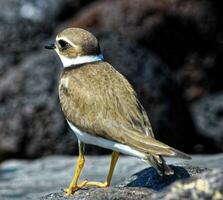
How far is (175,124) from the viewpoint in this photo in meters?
17.1

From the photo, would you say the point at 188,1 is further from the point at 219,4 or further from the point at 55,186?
the point at 55,186

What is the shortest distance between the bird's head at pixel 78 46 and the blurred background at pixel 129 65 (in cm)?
572

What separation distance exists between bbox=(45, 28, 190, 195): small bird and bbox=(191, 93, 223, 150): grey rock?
25.1 feet

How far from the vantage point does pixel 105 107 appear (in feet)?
32.5

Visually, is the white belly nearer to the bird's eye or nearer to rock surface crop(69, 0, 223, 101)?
the bird's eye

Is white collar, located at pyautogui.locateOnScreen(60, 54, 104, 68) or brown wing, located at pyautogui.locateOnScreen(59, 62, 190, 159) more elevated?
white collar, located at pyautogui.locateOnScreen(60, 54, 104, 68)

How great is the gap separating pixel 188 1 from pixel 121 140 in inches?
452

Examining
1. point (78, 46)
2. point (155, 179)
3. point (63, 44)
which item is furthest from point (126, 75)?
point (155, 179)

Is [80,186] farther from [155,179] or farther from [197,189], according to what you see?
[197,189]

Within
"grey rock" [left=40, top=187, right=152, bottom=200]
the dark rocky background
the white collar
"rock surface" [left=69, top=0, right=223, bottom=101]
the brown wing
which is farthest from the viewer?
"rock surface" [left=69, top=0, right=223, bottom=101]

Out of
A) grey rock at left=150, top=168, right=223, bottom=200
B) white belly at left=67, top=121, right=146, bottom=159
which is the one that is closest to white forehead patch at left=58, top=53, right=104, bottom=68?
white belly at left=67, top=121, right=146, bottom=159

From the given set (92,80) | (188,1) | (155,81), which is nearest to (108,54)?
(155,81)

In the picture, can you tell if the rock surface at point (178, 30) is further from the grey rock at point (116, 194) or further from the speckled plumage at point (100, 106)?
the grey rock at point (116, 194)

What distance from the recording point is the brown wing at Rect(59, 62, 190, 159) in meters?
9.60
